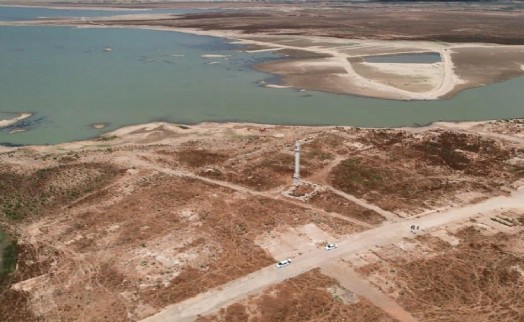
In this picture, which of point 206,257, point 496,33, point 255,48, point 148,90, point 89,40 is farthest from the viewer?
point 496,33

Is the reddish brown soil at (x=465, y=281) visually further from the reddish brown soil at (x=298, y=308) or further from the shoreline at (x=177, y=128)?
the shoreline at (x=177, y=128)

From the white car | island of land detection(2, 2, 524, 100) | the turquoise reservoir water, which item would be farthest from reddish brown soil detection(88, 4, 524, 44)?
the white car

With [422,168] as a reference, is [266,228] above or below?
below

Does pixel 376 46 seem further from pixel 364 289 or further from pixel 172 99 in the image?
pixel 364 289

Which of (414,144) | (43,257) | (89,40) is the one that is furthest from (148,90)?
(89,40)

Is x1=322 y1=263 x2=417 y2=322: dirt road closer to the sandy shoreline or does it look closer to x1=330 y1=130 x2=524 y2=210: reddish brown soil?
x1=330 y1=130 x2=524 y2=210: reddish brown soil

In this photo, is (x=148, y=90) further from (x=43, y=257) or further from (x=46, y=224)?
(x=43, y=257)

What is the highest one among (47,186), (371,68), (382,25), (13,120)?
(382,25)

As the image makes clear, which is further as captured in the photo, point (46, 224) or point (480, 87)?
point (480, 87)

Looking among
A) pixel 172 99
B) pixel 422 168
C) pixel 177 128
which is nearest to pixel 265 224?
pixel 422 168
